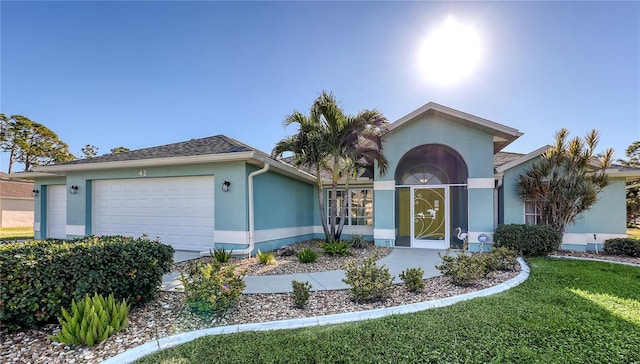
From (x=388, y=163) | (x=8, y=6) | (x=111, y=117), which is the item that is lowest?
(x=388, y=163)

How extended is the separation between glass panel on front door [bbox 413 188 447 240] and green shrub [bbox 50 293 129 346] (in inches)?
397

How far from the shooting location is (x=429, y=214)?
1145 centimetres

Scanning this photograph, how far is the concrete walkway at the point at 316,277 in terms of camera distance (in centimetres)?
595

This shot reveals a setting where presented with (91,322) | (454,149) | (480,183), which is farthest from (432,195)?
(91,322)

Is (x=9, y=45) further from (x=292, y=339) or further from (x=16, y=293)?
(x=292, y=339)

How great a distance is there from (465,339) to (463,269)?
264 cm

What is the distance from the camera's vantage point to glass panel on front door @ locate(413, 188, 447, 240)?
11.3 meters

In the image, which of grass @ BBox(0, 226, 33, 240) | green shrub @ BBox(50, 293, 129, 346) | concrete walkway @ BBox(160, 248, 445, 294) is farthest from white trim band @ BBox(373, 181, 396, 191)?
grass @ BBox(0, 226, 33, 240)

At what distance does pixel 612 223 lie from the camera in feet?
33.6

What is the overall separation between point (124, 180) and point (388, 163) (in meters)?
10.5

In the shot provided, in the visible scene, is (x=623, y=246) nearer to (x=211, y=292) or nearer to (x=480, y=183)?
(x=480, y=183)

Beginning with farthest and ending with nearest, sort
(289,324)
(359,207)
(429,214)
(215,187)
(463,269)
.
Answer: (359,207)
(429,214)
(215,187)
(463,269)
(289,324)

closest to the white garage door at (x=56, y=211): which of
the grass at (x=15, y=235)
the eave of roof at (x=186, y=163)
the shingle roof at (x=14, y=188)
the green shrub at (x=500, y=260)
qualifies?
the eave of roof at (x=186, y=163)

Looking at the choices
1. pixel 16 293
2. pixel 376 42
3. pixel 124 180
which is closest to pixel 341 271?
pixel 16 293
